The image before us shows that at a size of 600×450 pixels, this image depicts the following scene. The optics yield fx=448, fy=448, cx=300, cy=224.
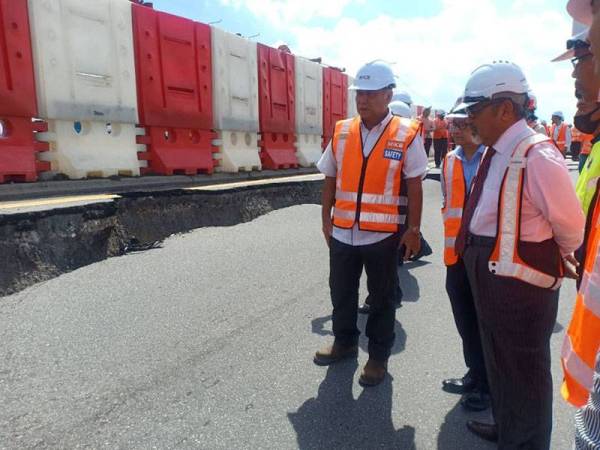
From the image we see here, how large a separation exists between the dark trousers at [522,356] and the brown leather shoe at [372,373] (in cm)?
87

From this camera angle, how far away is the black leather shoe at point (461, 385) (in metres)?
2.54

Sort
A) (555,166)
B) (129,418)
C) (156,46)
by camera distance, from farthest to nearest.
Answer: (156,46)
(129,418)
(555,166)

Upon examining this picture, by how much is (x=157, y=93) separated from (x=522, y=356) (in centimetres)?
695

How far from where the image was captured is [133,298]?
12.1 feet

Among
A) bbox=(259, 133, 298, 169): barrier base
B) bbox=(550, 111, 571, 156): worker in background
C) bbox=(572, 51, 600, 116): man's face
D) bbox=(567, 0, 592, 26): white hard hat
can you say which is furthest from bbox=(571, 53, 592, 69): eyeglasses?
bbox=(550, 111, 571, 156): worker in background

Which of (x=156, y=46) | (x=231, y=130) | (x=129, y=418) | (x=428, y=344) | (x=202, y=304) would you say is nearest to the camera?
(x=129, y=418)

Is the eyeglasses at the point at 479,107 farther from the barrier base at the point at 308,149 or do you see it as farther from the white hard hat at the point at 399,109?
the barrier base at the point at 308,149

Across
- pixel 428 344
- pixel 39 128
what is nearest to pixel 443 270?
pixel 428 344

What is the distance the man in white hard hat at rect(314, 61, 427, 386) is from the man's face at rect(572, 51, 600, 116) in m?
0.87

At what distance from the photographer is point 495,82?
6.06ft

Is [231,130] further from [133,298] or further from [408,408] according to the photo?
[408,408]

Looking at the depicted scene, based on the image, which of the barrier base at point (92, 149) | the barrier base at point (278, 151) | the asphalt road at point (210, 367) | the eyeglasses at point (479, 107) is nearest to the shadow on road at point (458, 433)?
the asphalt road at point (210, 367)

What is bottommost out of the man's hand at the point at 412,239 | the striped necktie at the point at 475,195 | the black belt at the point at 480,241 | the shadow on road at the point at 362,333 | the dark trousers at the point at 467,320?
the shadow on road at the point at 362,333

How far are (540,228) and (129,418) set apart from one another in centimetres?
208
